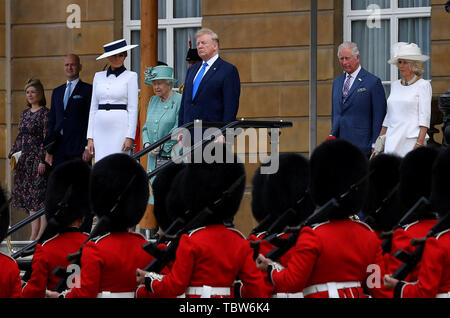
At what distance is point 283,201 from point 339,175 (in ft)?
2.87

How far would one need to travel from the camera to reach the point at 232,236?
626 cm

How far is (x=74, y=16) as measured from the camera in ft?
46.9

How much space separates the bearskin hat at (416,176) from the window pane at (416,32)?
20.5 feet

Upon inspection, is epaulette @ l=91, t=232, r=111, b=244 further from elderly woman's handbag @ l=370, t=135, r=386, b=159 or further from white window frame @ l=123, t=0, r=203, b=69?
white window frame @ l=123, t=0, r=203, b=69

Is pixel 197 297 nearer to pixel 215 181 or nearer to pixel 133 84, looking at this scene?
pixel 215 181

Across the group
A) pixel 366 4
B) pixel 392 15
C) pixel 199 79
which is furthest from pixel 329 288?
pixel 366 4

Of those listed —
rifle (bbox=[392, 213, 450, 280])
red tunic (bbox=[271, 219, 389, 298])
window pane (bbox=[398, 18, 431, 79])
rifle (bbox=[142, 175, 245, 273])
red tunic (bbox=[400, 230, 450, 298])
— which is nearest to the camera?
red tunic (bbox=[400, 230, 450, 298])

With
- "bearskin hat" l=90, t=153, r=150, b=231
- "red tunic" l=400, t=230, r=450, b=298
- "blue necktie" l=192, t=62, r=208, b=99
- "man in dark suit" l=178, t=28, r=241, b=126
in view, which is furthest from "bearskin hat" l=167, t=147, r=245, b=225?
"blue necktie" l=192, t=62, r=208, b=99

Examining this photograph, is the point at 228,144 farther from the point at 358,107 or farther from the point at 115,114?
the point at 115,114

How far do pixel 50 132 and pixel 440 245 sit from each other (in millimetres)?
6008

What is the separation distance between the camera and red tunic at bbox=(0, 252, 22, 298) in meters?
6.11

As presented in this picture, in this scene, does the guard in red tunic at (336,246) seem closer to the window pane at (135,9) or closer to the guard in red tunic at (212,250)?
the guard in red tunic at (212,250)

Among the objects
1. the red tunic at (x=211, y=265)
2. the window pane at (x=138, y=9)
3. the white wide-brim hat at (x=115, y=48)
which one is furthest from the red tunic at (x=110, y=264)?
the window pane at (x=138, y=9)

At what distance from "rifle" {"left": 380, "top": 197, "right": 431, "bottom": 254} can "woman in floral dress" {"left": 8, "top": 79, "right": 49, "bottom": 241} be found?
17.1ft
